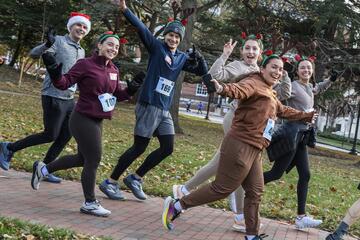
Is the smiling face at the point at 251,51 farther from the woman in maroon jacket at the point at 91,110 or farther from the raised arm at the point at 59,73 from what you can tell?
the raised arm at the point at 59,73

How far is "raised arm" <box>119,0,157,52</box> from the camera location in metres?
5.82

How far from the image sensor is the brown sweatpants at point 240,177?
477 cm

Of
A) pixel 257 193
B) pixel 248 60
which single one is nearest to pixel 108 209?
pixel 257 193

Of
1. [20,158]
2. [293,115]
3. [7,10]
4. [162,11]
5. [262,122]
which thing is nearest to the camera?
[262,122]

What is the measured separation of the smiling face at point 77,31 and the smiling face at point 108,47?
878 mm

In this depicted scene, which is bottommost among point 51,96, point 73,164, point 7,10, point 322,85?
point 73,164

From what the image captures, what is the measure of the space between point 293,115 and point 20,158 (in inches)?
182

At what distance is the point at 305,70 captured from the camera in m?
6.20

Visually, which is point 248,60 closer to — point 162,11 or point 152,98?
point 152,98

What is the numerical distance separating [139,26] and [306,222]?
118 inches

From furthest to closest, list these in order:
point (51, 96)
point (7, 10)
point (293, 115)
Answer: point (7, 10), point (51, 96), point (293, 115)

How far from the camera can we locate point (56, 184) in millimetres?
6910

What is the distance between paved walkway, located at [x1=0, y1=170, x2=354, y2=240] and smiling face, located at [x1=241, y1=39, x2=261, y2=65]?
1.89m

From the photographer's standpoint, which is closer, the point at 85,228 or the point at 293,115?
the point at 85,228
